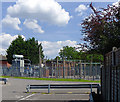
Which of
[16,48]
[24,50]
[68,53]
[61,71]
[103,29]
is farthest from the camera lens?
[68,53]

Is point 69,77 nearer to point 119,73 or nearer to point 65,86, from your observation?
point 65,86

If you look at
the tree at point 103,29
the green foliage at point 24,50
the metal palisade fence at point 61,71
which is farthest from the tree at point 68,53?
the tree at point 103,29

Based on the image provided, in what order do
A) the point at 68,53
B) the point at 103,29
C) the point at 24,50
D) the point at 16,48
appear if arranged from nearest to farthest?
the point at 103,29 → the point at 24,50 → the point at 16,48 → the point at 68,53

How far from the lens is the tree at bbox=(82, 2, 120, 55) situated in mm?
10273

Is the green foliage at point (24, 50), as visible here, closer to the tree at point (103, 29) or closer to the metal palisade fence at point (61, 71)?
the metal palisade fence at point (61, 71)

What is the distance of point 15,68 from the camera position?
44781 mm

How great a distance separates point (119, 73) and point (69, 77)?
3295 centimetres

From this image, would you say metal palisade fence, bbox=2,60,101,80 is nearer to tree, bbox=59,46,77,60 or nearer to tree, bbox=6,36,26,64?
tree, bbox=6,36,26,64

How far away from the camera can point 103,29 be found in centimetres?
1059

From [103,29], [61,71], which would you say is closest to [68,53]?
[61,71]

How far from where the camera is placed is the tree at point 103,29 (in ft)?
33.7

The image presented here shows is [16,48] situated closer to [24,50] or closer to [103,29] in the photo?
[24,50]

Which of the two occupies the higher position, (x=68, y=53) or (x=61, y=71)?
(x=68, y=53)

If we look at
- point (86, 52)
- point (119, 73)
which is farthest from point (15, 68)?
point (119, 73)
